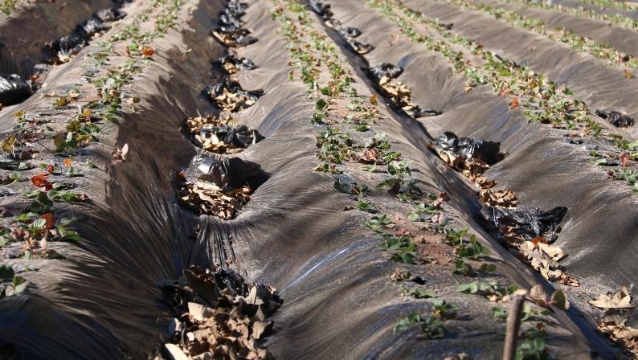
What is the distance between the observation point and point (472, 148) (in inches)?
385

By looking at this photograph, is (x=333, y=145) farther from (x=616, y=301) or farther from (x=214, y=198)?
(x=616, y=301)

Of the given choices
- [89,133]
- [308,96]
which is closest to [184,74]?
[308,96]

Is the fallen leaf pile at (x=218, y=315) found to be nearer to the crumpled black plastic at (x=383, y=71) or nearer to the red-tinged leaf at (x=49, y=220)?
the red-tinged leaf at (x=49, y=220)

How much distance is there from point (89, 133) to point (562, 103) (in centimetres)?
764

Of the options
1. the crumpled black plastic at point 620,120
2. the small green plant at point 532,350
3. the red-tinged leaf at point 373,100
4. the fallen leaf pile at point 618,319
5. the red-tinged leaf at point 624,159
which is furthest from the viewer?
the crumpled black plastic at point 620,120

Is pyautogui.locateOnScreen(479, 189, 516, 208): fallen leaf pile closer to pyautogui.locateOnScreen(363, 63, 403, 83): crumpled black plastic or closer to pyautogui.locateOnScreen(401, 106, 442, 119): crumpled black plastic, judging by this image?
pyautogui.locateOnScreen(401, 106, 442, 119): crumpled black plastic

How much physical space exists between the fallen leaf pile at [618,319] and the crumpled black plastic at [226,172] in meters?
4.14

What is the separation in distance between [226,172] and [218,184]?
0.58 ft

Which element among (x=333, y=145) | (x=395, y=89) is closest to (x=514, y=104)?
(x=395, y=89)

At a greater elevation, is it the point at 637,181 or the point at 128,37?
the point at 128,37

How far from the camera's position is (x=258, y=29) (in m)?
18.3

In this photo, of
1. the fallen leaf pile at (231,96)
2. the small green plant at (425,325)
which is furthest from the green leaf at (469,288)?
the fallen leaf pile at (231,96)

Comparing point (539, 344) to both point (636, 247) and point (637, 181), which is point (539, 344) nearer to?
point (636, 247)

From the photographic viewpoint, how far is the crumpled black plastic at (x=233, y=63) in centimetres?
1452
